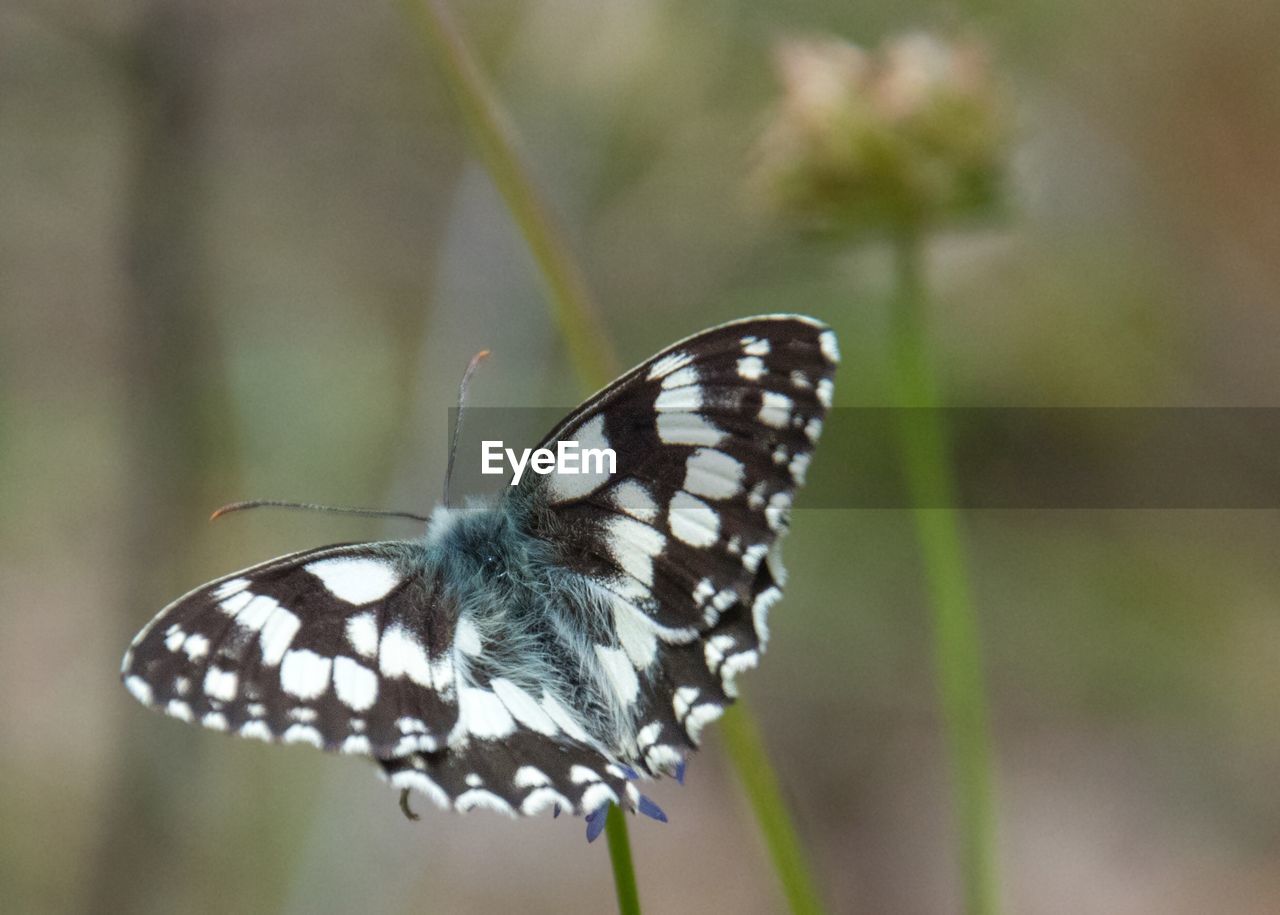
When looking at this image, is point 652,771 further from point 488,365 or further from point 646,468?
point 488,365

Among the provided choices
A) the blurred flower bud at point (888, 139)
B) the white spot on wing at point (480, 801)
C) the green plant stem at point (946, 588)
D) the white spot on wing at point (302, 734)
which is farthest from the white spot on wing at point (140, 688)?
the blurred flower bud at point (888, 139)

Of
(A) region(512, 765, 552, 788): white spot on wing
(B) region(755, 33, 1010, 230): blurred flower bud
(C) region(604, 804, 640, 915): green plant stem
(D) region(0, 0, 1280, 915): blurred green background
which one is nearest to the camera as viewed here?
(C) region(604, 804, 640, 915): green plant stem

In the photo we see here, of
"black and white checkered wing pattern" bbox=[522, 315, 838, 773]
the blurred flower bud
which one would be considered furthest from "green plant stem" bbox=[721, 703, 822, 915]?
the blurred flower bud

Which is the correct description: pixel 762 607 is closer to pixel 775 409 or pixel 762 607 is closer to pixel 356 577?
pixel 775 409

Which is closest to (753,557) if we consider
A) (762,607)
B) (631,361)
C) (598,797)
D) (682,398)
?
(762,607)

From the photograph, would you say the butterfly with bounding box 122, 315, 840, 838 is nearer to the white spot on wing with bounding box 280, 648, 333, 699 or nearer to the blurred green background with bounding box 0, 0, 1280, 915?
the white spot on wing with bounding box 280, 648, 333, 699

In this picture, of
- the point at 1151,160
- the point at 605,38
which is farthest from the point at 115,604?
the point at 1151,160
